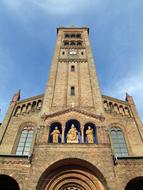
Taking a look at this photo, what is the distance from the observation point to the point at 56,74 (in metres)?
22.8

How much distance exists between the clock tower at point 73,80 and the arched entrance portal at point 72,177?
15.7 feet

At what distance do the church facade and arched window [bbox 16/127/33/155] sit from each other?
74 millimetres

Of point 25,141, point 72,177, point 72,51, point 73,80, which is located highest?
point 72,51

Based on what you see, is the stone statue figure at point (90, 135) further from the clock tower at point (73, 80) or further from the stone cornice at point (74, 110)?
the clock tower at point (73, 80)

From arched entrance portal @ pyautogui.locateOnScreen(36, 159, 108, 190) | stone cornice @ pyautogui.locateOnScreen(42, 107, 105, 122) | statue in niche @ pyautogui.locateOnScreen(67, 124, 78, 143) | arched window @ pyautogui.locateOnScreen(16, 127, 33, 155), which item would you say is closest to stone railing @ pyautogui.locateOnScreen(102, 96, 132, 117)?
stone cornice @ pyautogui.locateOnScreen(42, 107, 105, 122)

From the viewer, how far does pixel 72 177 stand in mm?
14312

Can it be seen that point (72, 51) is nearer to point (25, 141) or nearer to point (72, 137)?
point (25, 141)

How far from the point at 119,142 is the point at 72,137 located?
495 centimetres

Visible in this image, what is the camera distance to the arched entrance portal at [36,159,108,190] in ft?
45.0

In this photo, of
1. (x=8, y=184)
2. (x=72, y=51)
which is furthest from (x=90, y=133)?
(x=72, y=51)

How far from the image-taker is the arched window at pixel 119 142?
18.1 metres

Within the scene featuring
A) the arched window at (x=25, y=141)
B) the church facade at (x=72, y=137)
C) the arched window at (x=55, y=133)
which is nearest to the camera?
the church facade at (x=72, y=137)

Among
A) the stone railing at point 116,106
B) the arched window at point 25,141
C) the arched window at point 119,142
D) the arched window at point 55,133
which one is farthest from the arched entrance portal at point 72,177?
the stone railing at point 116,106

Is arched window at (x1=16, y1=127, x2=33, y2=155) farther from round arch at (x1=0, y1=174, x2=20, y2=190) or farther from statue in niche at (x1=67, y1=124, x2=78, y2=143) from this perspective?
statue in niche at (x1=67, y1=124, x2=78, y2=143)
